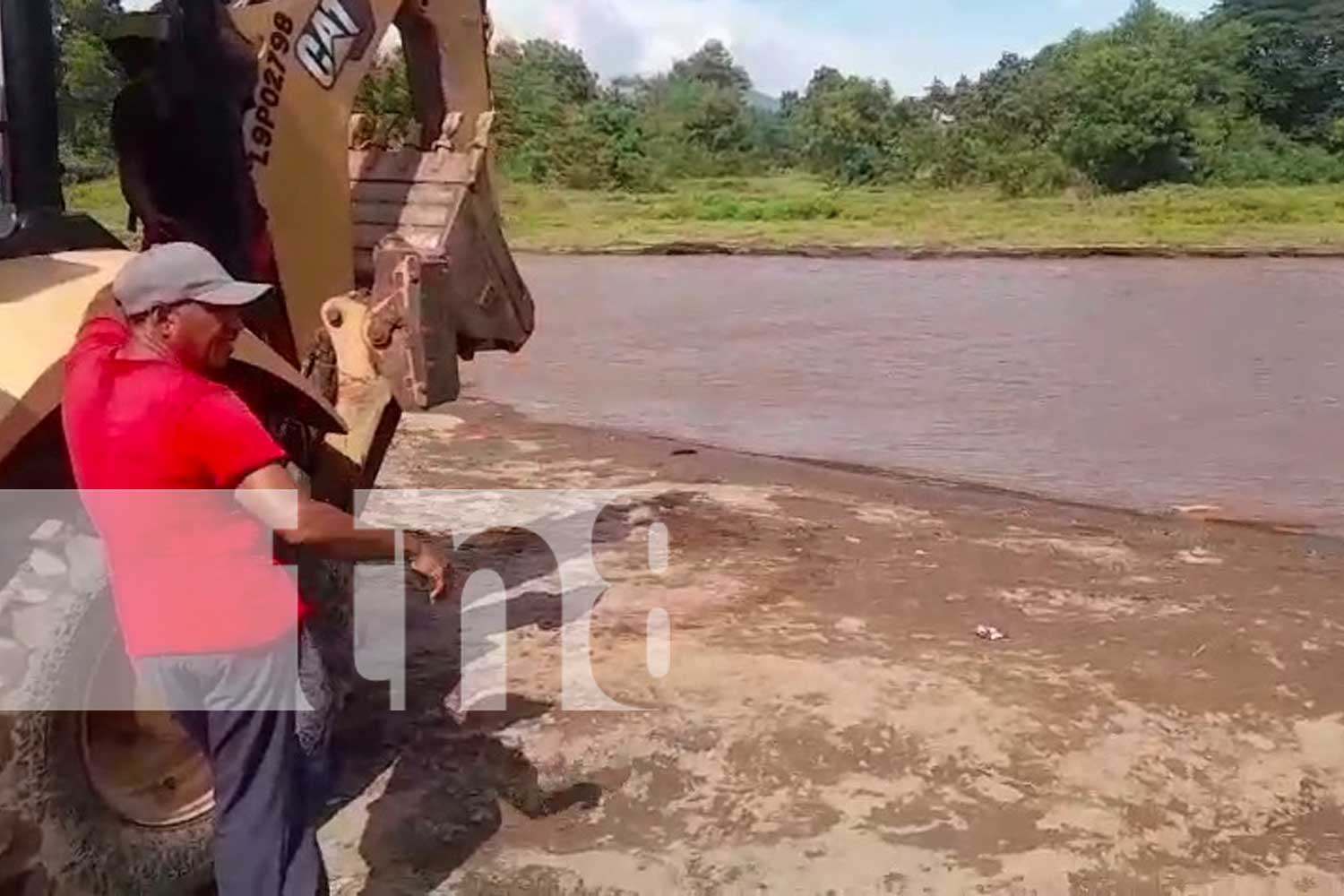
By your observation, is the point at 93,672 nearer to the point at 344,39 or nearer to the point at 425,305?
the point at 425,305

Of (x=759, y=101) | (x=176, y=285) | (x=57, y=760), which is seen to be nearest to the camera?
(x=176, y=285)

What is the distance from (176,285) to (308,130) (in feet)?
6.06

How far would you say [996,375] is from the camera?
14.5m

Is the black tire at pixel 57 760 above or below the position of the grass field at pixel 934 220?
above

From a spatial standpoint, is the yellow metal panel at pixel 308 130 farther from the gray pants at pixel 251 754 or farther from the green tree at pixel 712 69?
the green tree at pixel 712 69

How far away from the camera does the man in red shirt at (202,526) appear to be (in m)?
3.29

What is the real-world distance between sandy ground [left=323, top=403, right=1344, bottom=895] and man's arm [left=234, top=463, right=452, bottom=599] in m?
1.16

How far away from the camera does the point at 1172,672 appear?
20.0ft

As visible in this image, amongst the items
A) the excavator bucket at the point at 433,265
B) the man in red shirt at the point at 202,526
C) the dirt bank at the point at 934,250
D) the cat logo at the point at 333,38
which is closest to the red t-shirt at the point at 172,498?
the man in red shirt at the point at 202,526

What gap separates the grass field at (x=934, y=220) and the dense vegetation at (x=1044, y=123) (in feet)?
6.06

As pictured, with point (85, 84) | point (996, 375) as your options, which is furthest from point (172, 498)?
point (996, 375)

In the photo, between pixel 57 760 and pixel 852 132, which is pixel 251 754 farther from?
pixel 852 132

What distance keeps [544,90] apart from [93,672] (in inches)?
1877

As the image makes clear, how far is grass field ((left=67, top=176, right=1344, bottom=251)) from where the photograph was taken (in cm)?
2912
